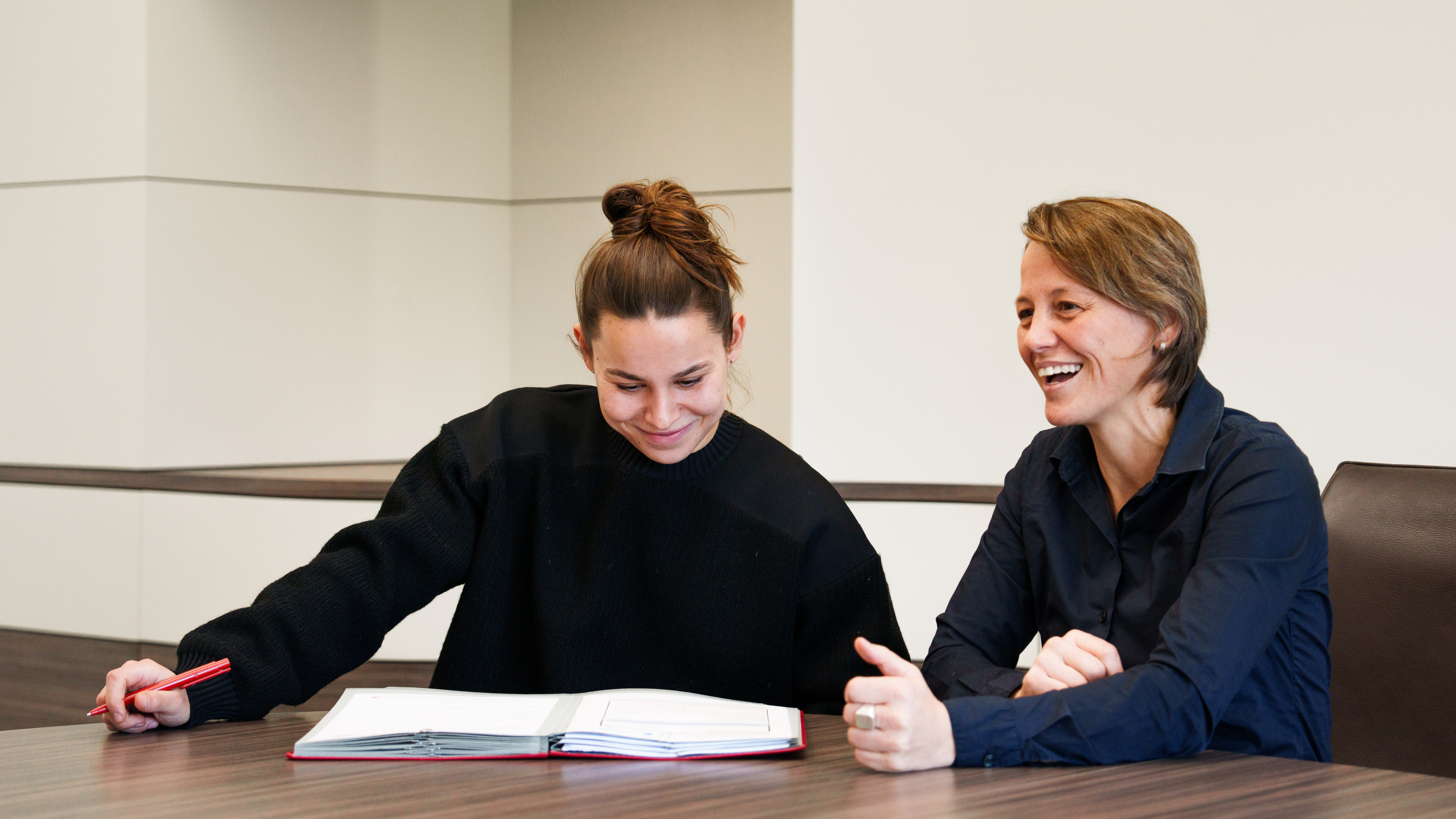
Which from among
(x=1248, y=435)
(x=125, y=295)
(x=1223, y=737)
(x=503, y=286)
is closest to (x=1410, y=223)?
(x=1248, y=435)

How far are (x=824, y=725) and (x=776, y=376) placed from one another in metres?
2.34

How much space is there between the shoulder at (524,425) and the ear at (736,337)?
8.1 inches

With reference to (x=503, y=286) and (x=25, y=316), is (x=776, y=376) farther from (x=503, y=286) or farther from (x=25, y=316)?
(x=25, y=316)

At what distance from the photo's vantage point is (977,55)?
277cm

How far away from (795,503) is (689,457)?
16 centimetres

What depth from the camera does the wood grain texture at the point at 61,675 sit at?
3586 mm

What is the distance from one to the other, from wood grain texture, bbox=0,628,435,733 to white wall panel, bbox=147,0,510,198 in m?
1.35

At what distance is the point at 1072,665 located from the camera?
136 cm

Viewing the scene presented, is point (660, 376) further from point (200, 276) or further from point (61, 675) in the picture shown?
point (61, 675)

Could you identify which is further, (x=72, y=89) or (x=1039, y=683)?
(x=72, y=89)

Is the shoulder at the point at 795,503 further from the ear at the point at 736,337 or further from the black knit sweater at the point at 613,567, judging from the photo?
the ear at the point at 736,337

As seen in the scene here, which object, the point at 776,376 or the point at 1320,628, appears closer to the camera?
the point at 1320,628

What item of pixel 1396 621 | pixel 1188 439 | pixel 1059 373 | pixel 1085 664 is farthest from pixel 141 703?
pixel 1396 621

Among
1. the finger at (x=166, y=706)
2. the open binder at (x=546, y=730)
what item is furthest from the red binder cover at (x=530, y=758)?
the finger at (x=166, y=706)
